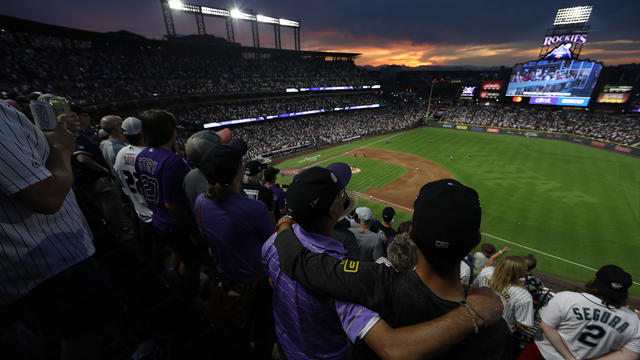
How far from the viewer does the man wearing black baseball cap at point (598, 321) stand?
3.12m

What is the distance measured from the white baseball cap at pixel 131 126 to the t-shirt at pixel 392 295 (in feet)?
13.6

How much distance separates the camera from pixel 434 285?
1.63m

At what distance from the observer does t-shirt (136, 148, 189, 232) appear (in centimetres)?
366

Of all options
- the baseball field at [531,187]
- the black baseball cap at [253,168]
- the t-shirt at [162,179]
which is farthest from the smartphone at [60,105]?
the baseball field at [531,187]

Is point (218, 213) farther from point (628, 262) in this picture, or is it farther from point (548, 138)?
point (548, 138)

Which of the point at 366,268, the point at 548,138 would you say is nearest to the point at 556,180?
the point at 548,138

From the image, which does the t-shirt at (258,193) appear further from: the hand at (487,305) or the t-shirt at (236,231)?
the hand at (487,305)

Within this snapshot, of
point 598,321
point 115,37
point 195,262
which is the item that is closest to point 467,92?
point 115,37

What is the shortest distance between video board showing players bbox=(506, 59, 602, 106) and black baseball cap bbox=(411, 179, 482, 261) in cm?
6408

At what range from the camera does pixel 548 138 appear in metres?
44.2

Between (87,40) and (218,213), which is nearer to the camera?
(218,213)

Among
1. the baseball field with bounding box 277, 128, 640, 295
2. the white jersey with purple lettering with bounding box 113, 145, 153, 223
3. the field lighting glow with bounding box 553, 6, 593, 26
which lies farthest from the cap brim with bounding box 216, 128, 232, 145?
the field lighting glow with bounding box 553, 6, 593, 26

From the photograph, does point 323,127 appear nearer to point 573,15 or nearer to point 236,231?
point 236,231

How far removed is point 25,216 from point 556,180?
35796 mm
